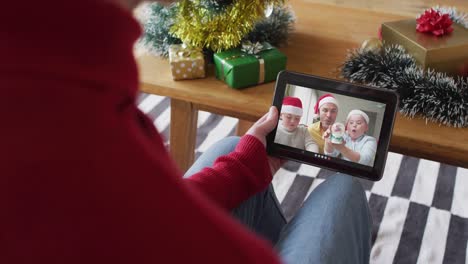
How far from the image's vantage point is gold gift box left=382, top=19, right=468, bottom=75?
3.10ft

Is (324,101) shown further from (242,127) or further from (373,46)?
(242,127)

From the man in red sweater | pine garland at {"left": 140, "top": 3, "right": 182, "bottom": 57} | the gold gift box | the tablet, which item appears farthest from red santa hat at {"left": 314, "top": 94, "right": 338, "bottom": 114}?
the man in red sweater

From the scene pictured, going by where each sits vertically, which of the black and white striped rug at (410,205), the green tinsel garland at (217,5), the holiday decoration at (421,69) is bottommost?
the black and white striped rug at (410,205)

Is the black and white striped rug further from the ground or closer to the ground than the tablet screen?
closer to the ground

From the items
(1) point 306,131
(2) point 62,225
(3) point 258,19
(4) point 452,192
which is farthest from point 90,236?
(4) point 452,192

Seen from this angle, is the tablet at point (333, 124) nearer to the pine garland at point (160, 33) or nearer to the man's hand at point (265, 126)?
the man's hand at point (265, 126)

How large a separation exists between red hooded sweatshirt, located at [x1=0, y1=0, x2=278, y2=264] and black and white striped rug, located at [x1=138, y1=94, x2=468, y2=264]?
109cm

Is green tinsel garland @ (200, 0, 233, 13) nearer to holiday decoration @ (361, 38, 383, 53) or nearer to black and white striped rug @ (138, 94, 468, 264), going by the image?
holiday decoration @ (361, 38, 383, 53)

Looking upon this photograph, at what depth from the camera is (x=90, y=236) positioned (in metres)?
0.31

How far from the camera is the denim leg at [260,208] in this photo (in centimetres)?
86

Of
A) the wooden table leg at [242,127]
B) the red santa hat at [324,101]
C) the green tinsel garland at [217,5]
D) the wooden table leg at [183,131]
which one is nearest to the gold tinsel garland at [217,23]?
the green tinsel garland at [217,5]

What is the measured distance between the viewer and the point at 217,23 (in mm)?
1005

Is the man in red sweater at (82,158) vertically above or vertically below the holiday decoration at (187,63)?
above

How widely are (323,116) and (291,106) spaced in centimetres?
5
